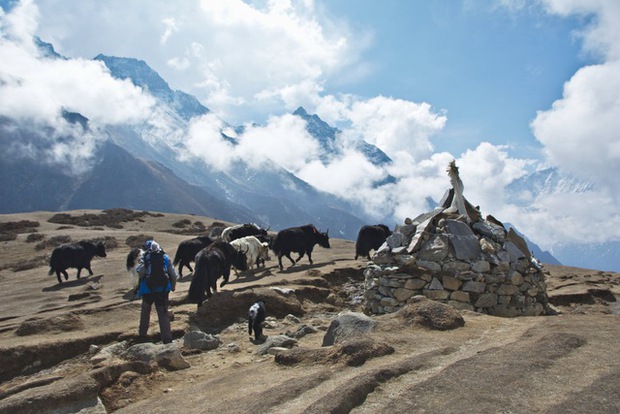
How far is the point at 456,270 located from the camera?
1002 cm

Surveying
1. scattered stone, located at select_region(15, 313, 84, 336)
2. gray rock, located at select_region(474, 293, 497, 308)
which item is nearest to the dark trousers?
scattered stone, located at select_region(15, 313, 84, 336)

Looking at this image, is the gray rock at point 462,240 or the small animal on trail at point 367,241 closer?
the gray rock at point 462,240

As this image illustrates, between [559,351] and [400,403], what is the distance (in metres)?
2.04

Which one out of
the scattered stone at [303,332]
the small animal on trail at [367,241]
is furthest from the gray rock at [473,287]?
the small animal on trail at [367,241]

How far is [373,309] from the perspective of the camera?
418 inches

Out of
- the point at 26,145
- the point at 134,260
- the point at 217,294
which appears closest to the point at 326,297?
the point at 217,294

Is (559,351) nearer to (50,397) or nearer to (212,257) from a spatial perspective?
(50,397)

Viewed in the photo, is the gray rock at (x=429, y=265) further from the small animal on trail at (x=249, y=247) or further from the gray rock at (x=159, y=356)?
the small animal on trail at (x=249, y=247)

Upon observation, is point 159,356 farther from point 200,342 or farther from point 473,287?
point 473,287

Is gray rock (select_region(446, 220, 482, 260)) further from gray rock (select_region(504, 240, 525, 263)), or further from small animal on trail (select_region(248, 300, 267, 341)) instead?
small animal on trail (select_region(248, 300, 267, 341))

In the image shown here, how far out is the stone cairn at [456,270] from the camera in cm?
1000

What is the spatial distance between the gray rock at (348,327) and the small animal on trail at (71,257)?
12.9 meters

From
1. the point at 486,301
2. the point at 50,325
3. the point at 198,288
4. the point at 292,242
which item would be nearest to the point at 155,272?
the point at 198,288

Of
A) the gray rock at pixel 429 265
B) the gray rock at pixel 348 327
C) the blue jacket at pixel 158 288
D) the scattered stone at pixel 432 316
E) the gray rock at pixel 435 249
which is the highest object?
the gray rock at pixel 435 249
